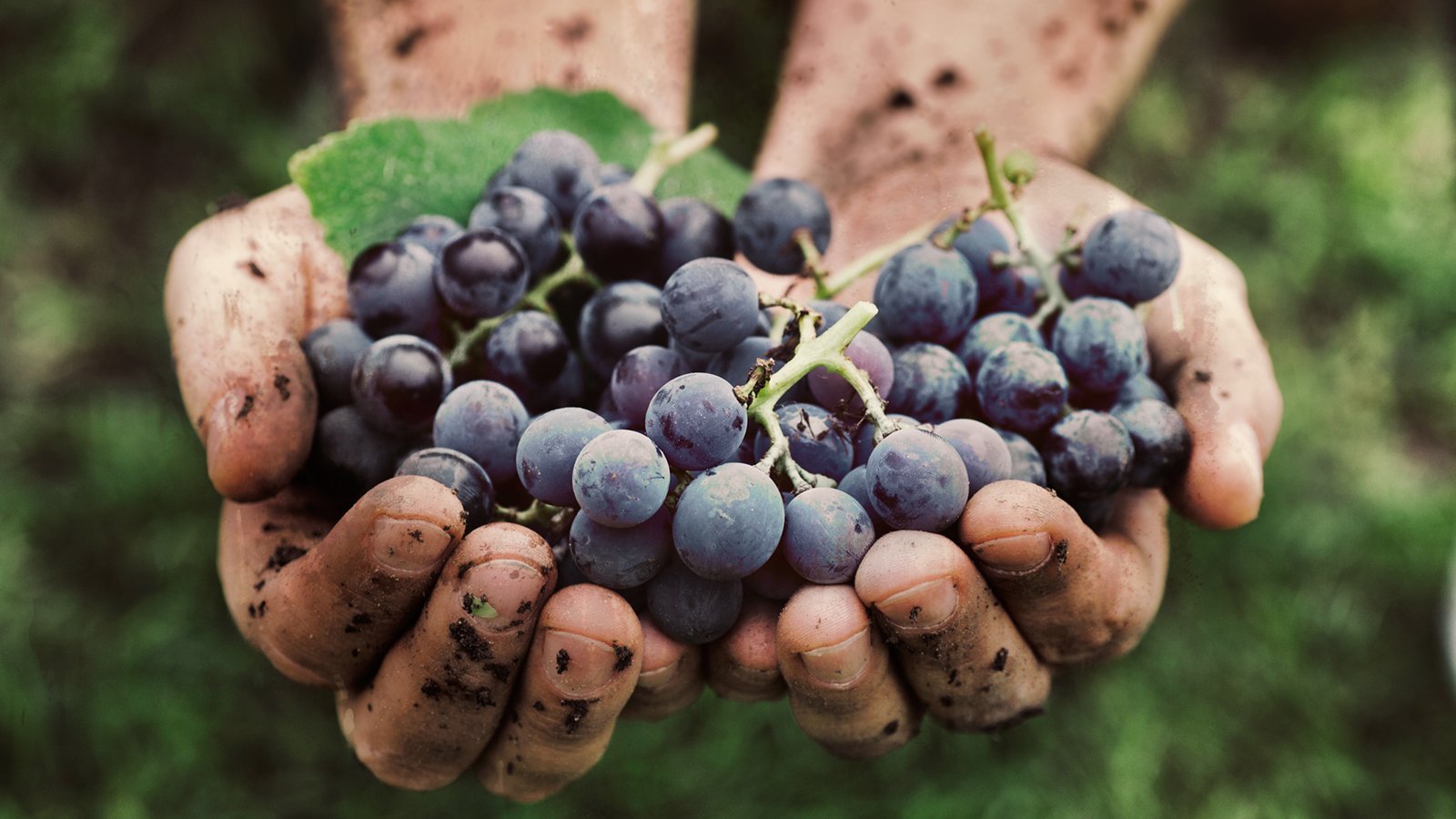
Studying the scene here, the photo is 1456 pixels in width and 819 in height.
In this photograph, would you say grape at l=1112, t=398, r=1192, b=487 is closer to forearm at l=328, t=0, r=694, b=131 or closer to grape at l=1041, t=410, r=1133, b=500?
grape at l=1041, t=410, r=1133, b=500

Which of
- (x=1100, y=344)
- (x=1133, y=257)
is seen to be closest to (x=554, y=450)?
(x=1100, y=344)

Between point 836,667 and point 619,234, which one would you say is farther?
point 619,234

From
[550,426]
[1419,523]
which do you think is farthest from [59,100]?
[1419,523]

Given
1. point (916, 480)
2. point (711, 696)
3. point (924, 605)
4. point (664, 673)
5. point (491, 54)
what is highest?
point (491, 54)

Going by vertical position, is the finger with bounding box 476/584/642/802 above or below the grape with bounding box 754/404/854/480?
below

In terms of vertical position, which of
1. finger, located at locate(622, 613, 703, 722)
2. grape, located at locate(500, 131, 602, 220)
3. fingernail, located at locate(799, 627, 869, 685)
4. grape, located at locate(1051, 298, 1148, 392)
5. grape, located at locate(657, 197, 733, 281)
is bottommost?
finger, located at locate(622, 613, 703, 722)

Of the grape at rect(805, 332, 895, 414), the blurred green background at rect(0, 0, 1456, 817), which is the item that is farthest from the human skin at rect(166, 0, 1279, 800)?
the blurred green background at rect(0, 0, 1456, 817)

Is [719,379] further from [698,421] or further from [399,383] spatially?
[399,383]
